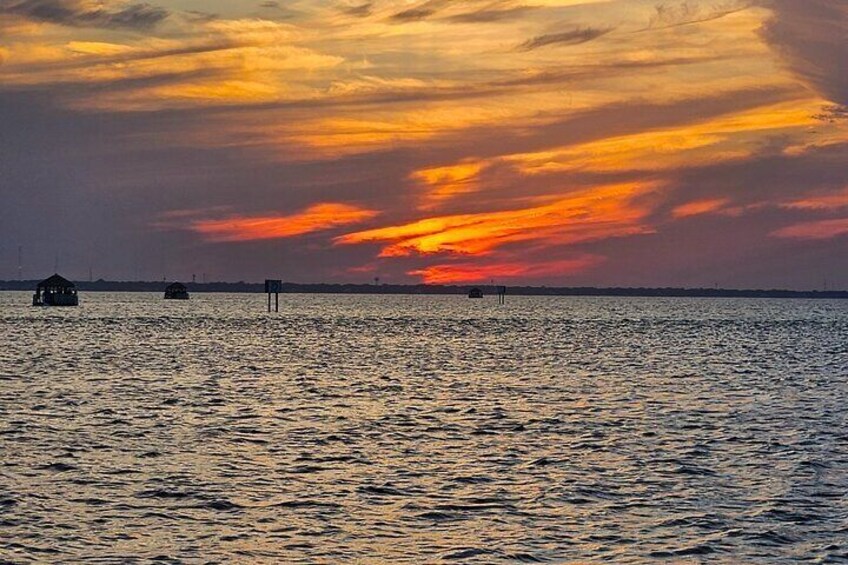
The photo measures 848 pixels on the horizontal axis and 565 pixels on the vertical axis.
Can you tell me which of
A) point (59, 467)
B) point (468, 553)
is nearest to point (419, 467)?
point (59, 467)

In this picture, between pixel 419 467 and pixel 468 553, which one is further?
pixel 419 467

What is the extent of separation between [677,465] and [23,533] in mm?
17071

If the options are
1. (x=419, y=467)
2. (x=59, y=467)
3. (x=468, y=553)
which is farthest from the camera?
(x=419, y=467)

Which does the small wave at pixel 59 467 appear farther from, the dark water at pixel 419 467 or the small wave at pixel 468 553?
the small wave at pixel 468 553

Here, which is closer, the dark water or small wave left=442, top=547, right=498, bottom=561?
small wave left=442, top=547, right=498, bottom=561

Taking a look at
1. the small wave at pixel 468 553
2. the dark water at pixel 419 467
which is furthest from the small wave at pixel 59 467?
the small wave at pixel 468 553

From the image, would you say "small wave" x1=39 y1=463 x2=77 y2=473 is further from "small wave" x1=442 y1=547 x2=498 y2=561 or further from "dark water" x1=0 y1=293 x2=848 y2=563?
"small wave" x1=442 y1=547 x2=498 y2=561

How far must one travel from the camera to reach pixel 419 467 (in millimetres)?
31203

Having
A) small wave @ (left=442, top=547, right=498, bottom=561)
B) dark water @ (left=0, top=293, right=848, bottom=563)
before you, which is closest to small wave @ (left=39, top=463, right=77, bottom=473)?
Answer: dark water @ (left=0, top=293, right=848, bottom=563)

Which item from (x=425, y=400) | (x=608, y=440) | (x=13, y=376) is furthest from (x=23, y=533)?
(x=13, y=376)

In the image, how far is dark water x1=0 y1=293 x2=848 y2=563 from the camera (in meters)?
22.3

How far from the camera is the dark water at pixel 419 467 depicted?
73.3ft

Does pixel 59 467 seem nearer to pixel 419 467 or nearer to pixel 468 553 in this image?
pixel 419 467

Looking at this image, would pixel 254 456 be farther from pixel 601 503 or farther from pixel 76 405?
pixel 76 405
